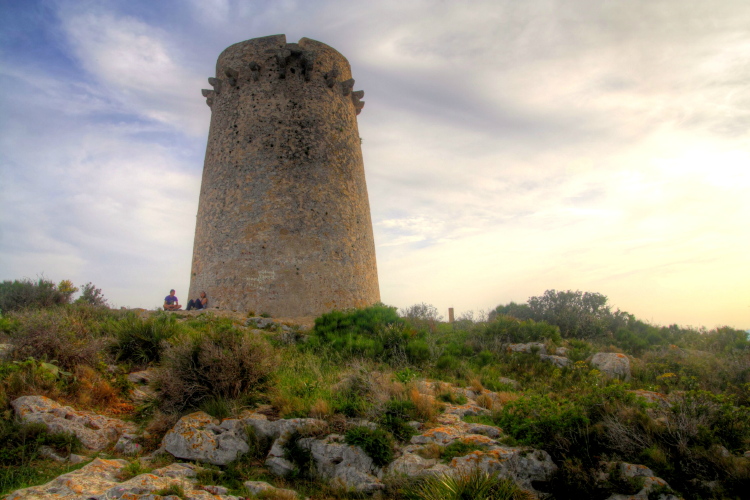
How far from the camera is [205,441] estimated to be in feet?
16.8

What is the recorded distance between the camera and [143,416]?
6.02m

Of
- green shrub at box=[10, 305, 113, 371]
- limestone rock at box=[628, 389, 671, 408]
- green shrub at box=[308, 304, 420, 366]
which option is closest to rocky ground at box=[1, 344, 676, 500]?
green shrub at box=[10, 305, 113, 371]

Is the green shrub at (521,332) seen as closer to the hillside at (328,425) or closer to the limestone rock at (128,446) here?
the hillside at (328,425)

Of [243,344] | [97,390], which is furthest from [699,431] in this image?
[97,390]

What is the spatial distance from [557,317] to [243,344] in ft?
33.9

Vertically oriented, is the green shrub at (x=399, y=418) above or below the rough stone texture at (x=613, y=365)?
below

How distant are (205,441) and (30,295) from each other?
1230cm

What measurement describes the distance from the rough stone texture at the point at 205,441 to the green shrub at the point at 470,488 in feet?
7.24

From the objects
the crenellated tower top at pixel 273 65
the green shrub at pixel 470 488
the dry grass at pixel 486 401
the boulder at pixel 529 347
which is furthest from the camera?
the crenellated tower top at pixel 273 65

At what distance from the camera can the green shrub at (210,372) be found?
5.98 m

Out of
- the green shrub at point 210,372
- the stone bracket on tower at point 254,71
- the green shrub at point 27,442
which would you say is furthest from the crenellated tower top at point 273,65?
the green shrub at point 27,442

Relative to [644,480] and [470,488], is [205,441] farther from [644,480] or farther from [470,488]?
[644,480]

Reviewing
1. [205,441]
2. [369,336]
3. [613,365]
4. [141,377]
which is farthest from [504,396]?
[141,377]

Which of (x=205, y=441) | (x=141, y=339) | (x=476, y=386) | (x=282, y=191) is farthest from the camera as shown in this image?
(x=282, y=191)
